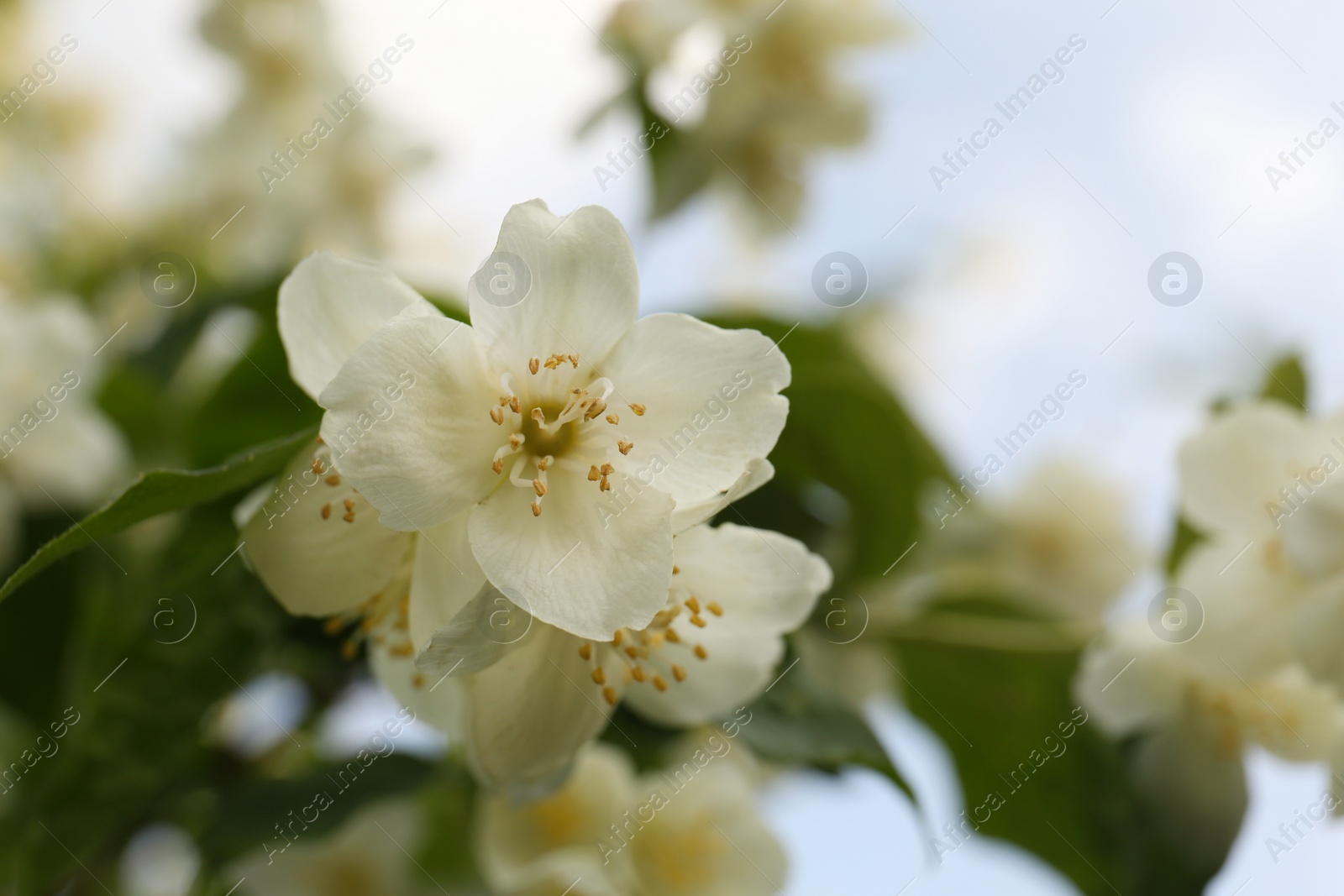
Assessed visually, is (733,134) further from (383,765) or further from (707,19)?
(383,765)

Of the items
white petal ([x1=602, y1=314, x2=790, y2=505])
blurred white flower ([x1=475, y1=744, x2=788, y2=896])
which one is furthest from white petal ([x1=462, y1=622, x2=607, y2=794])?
blurred white flower ([x1=475, y1=744, x2=788, y2=896])

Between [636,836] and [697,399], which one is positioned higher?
[697,399]

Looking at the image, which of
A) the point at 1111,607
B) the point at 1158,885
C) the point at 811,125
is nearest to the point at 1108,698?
the point at 1158,885

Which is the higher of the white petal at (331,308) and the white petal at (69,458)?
the white petal at (331,308)

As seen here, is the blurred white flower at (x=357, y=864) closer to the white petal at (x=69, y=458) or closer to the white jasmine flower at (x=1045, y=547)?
the white petal at (x=69, y=458)

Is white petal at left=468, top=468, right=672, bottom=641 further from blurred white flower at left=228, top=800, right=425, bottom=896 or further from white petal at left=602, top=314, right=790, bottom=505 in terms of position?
blurred white flower at left=228, top=800, right=425, bottom=896

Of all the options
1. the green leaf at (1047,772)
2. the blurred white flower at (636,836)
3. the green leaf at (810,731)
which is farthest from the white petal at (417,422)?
the green leaf at (1047,772)

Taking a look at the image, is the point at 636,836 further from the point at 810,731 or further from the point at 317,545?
the point at 317,545

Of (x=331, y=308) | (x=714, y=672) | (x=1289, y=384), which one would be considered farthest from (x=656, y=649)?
(x=1289, y=384)
